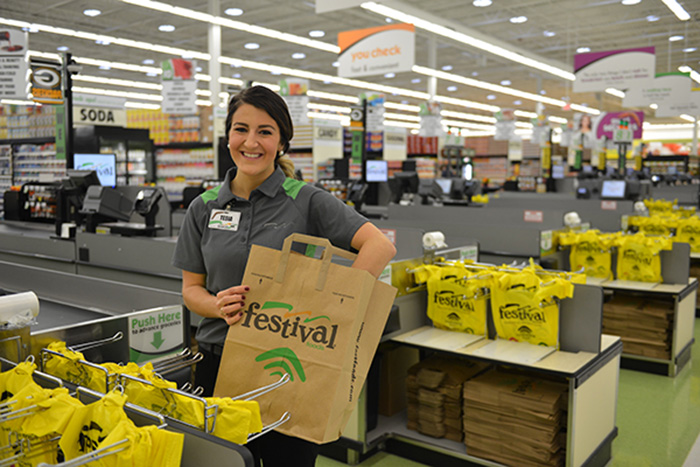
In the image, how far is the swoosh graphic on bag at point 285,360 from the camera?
158cm

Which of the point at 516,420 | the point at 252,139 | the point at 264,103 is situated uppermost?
the point at 264,103

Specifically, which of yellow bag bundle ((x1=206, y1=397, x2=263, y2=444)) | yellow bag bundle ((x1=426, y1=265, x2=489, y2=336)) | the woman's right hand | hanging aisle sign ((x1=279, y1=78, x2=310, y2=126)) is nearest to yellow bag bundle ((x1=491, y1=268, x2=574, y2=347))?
yellow bag bundle ((x1=426, y1=265, x2=489, y2=336))

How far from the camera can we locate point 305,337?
5.20 ft

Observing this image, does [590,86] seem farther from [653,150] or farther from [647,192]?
[653,150]

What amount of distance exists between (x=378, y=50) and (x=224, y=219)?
6.84 metres

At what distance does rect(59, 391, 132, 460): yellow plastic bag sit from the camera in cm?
127

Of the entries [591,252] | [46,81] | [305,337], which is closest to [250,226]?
[305,337]

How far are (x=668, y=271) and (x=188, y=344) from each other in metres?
4.34

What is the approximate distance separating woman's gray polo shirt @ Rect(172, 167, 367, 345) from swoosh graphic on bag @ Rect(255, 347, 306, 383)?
0.82 feet

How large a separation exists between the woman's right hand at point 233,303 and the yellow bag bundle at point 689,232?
22.3 ft

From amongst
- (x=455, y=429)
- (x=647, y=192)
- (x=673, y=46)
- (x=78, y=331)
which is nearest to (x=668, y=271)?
(x=455, y=429)

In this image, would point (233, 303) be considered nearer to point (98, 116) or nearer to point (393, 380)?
point (393, 380)

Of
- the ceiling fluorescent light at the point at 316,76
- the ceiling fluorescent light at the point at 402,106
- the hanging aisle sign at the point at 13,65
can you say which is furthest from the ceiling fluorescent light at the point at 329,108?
the hanging aisle sign at the point at 13,65

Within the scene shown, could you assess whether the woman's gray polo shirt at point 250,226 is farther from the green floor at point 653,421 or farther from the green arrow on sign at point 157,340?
the green floor at point 653,421
